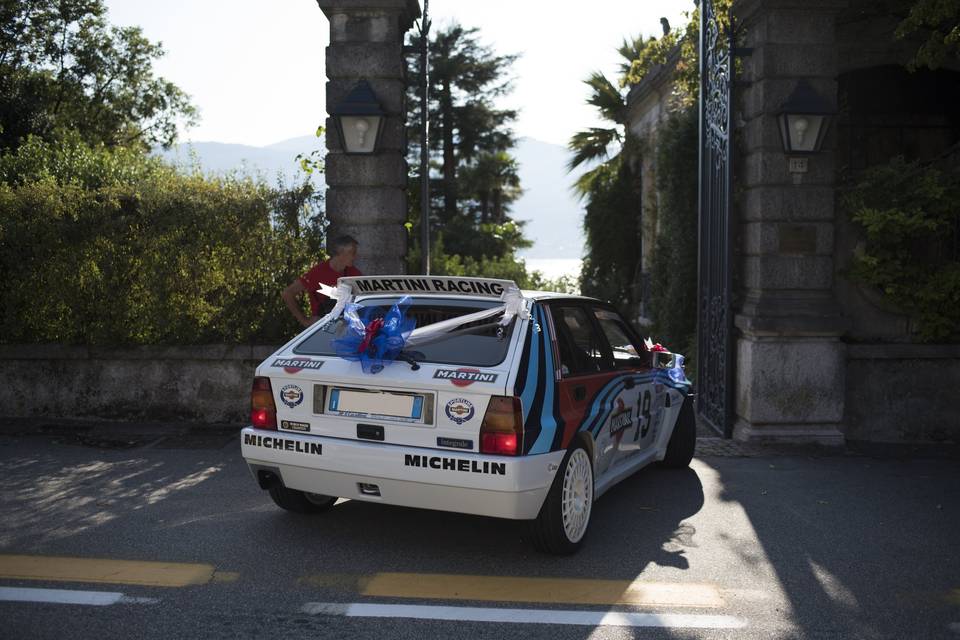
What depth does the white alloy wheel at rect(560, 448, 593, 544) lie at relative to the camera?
5.20 m

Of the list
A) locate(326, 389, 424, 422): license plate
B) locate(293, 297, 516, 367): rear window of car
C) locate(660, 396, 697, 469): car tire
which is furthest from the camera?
locate(660, 396, 697, 469): car tire

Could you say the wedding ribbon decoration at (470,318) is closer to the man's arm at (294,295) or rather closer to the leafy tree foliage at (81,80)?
the man's arm at (294,295)

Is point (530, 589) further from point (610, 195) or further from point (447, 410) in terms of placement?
point (610, 195)

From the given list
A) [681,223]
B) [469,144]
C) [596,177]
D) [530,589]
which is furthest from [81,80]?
[530,589]

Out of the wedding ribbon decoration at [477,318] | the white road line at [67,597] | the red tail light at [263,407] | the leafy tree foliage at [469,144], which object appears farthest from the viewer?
the leafy tree foliage at [469,144]

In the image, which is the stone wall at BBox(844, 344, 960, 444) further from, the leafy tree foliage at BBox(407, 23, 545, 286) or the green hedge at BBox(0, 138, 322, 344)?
the leafy tree foliage at BBox(407, 23, 545, 286)

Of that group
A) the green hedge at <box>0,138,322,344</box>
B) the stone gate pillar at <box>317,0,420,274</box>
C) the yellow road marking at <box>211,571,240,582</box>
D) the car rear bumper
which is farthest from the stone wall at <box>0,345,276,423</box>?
the yellow road marking at <box>211,571,240,582</box>

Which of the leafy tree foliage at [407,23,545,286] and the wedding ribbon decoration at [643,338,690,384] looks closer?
the wedding ribbon decoration at [643,338,690,384]

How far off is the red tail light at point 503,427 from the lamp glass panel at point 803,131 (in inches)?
210

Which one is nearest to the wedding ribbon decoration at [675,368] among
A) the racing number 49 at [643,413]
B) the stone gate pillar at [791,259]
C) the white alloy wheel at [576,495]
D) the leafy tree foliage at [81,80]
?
the racing number 49 at [643,413]

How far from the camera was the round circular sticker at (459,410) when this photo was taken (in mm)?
4914

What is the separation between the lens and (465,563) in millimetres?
5168

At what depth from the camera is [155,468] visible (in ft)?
24.4

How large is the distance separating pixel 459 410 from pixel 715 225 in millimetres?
5626
